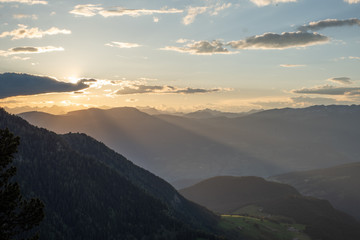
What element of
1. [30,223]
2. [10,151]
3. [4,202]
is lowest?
[30,223]

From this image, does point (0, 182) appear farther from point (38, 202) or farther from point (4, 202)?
point (38, 202)

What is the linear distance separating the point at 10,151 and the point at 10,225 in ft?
31.8

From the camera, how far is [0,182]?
145 feet

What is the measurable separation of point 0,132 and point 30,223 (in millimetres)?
12629

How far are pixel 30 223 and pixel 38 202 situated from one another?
2802mm

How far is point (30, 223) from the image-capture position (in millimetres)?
45469

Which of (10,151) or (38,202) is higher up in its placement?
(10,151)

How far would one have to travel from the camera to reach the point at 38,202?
46.3 metres

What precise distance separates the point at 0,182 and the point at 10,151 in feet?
13.9

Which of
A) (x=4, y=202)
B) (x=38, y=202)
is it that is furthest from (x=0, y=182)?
(x=38, y=202)

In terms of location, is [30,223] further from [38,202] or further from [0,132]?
[0,132]

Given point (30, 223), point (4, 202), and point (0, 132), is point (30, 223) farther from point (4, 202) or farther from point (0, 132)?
point (0, 132)

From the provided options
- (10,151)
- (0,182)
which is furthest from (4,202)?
(10,151)

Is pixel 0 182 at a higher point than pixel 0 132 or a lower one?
lower
